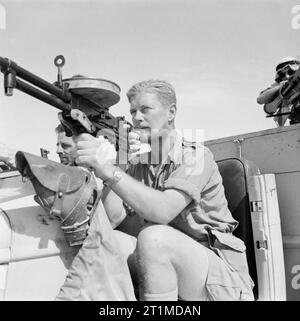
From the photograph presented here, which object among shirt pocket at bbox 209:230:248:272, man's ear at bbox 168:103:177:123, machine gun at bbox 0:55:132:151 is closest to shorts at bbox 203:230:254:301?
shirt pocket at bbox 209:230:248:272

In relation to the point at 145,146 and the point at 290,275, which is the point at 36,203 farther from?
the point at 290,275

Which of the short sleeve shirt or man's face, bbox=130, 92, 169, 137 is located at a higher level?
man's face, bbox=130, 92, 169, 137

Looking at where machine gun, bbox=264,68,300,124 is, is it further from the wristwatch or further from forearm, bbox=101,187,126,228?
the wristwatch

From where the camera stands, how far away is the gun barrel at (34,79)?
1624 mm

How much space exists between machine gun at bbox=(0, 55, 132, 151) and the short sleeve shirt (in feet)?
1.72

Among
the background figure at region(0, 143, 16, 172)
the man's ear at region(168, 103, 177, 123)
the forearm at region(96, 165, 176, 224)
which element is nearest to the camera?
the forearm at region(96, 165, 176, 224)

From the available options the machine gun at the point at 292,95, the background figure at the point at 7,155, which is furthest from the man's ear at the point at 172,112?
the machine gun at the point at 292,95

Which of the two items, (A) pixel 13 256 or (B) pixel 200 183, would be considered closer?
(A) pixel 13 256

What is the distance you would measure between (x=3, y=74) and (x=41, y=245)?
789 mm

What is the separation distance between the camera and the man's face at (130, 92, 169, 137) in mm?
1721

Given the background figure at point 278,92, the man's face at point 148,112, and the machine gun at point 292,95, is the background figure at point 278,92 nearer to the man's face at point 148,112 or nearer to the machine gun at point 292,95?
the machine gun at point 292,95

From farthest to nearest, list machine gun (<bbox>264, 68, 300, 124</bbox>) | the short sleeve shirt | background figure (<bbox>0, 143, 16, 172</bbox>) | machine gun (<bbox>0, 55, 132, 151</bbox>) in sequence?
machine gun (<bbox>264, 68, 300, 124</bbox>), background figure (<bbox>0, 143, 16, 172</bbox>), machine gun (<bbox>0, 55, 132, 151</bbox>), the short sleeve shirt
